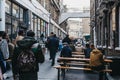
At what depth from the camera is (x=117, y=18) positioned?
21906 millimetres

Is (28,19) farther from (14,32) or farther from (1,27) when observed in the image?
(1,27)

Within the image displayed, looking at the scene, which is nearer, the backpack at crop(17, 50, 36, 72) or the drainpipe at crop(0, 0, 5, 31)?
the backpack at crop(17, 50, 36, 72)

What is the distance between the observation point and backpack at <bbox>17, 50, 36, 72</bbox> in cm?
812

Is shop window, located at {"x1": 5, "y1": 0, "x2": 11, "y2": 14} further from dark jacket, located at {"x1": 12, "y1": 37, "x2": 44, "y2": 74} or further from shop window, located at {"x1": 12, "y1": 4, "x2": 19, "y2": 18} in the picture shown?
dark jacket, located at {"x1": 12, "y1": 37, "x2": 44, "y2": 74}

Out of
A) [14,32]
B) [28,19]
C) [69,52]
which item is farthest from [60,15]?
[69,52]

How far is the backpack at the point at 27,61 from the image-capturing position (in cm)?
812

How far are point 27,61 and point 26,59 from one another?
0.05 m

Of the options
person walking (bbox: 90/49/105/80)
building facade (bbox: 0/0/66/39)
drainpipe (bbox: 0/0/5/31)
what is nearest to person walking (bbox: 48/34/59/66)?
building facade (bbox: 0/0/66/39)

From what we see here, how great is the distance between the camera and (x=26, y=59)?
8133mm

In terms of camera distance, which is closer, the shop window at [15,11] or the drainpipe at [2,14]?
Answer: the drainpipe at [2,14]

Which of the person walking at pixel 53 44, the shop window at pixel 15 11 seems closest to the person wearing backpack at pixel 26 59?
the person walking at pixel 53 44

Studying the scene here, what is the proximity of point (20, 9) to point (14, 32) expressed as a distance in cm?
308

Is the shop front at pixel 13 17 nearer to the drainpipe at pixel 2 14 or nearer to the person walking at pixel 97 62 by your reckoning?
the drainpipe at pixel 2 14

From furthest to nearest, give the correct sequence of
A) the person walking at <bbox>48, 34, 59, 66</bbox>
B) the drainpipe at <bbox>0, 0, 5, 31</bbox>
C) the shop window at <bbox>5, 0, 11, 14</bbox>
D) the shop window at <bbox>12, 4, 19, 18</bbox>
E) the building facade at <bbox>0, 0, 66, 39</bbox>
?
the shop window at <bbox>12, 4, 19, 18</bbox> < the shop window at <bbox>5, 0, 11, 14</bbox> < the person walking at <bbox>48, 34, 59, 66</bbox> < the building facade at <bbox>0, 0, 66, 39</bbox> < the drainpipe at <bbox>0, 0, 5, 31</bbox>
